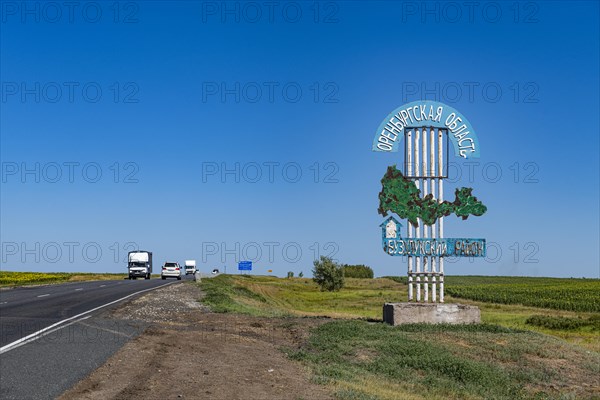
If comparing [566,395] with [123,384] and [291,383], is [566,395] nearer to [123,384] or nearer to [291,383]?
[291,383]

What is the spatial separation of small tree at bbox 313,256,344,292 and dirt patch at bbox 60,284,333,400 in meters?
73.4

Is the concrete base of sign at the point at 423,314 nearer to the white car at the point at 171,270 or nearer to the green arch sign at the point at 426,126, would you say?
the green arch sign at the point at 426,126

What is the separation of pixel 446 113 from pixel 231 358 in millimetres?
14996

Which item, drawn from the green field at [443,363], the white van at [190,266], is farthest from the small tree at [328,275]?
the green field at [443,363]

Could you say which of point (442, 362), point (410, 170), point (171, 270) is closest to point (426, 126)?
point (410, 170)

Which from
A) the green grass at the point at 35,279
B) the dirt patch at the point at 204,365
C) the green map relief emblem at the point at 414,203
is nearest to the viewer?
the dirt patch at the point at 204,365

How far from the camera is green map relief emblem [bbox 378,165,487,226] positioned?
25984 millimetres

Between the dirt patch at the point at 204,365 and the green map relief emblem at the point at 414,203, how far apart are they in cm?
608

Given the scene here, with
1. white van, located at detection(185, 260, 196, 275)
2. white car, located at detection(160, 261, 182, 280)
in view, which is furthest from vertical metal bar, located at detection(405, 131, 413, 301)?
white van, located at detection(185, 260, 196, 275)

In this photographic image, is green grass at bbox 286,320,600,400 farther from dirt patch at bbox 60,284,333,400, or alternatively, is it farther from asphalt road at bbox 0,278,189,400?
asphalt road at bbox 0,278,189,400

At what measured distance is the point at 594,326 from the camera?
46969 mm

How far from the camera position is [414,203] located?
25938 millimetres

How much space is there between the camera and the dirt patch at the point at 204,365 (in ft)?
40.8

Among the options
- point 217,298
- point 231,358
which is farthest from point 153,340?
point 217,298
